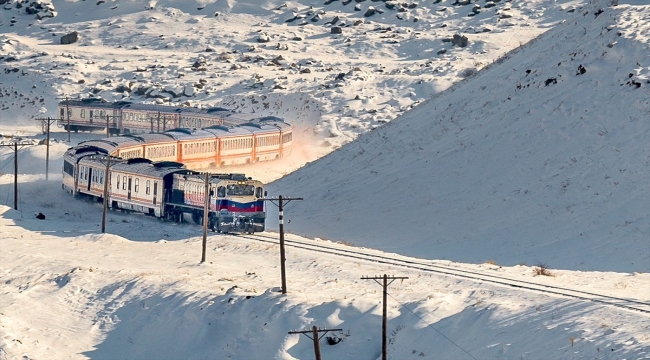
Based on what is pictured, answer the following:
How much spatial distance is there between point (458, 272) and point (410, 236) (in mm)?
12789

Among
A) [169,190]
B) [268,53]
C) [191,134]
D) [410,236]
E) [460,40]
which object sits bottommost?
[410,236]

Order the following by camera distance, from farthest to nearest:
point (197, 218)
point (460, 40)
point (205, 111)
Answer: point (460, 40) → point (205, 111) → point (197, 218)

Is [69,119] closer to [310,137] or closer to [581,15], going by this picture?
[310,137]

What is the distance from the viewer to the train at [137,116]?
94938mm

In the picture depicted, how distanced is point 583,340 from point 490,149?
3039 centimetres

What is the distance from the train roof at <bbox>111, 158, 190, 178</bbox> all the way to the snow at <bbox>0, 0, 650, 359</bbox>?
2573mm

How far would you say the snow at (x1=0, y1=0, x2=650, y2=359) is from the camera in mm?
33844

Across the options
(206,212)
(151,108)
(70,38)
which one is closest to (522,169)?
(206,212)

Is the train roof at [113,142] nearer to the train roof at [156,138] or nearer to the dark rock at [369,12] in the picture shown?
the train roof at [156,138]

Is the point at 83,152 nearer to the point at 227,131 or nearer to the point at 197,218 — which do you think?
the point at 197,218

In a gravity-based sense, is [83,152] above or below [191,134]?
below

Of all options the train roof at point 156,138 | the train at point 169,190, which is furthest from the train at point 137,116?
the train at point 169,190

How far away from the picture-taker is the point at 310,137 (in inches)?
3797

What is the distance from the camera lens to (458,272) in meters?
40.2
